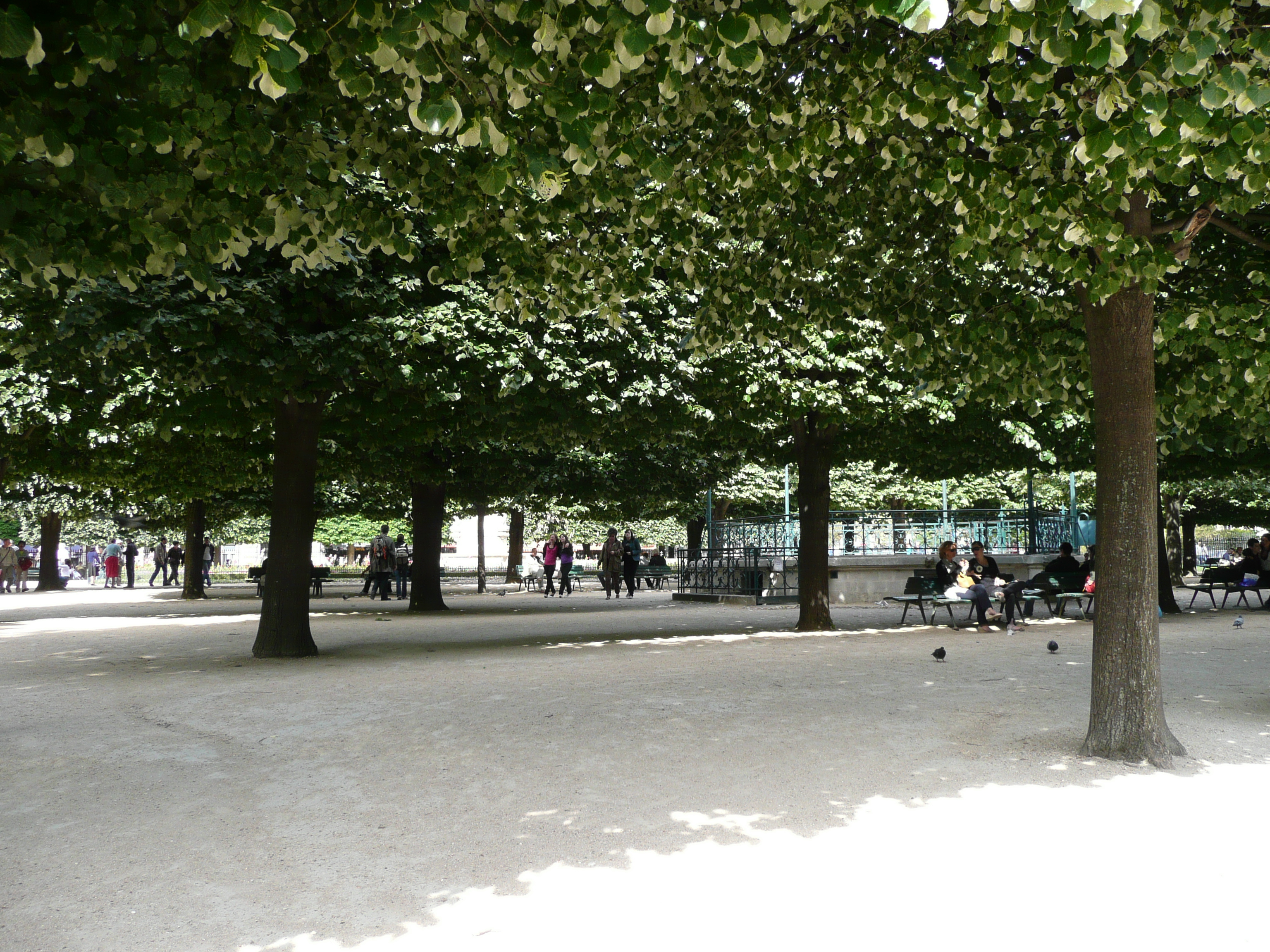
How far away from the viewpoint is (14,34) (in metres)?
3.96

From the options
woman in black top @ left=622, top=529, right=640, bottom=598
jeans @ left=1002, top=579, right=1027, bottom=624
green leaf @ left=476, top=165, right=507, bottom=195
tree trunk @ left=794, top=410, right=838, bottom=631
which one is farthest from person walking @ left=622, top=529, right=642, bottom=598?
green leaf @ left=476, top=165, right=507, bottom=195

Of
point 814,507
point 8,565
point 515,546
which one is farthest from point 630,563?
point 8,565

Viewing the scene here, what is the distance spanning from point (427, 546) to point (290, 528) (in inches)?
375

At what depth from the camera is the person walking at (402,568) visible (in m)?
29.8

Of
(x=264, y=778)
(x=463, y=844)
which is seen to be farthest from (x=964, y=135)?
(x=264, y=778)

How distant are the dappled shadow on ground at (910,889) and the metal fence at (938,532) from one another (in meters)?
19.9

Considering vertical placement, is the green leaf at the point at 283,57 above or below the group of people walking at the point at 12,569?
above

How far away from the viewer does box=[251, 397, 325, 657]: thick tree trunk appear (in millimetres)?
13320

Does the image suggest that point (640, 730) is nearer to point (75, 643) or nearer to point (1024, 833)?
point (1024, 833)

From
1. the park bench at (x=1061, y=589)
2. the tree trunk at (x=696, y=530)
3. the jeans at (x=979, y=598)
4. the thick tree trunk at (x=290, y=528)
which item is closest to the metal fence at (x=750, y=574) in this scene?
the tree trunk at (x=696, y=530)

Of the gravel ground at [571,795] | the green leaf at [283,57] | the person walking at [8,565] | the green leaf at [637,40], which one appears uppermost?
the green leaf at [637,40]

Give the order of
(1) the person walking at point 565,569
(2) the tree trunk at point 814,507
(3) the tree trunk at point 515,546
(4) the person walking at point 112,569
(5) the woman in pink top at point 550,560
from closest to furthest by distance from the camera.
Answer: (2) the tree trunk at point 814,507 → (5) the woman in pink top at point 550,560 → (1) the person walking at point 565,569 → (3) the tree trunk at point 515,546 → (4) the person walking at point 112,569

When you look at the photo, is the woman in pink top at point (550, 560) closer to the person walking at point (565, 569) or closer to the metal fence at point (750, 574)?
the person walking at point (565, 569)

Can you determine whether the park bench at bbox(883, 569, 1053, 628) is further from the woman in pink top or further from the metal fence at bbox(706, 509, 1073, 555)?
the woman in pink top
